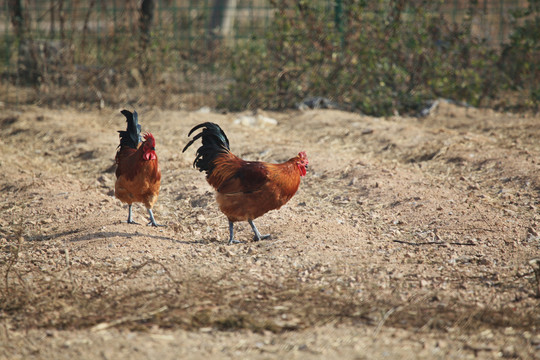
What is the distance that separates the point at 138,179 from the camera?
4.70 meters

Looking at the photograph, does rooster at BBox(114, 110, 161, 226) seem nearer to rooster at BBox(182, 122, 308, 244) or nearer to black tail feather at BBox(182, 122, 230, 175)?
black tail feather at BBox(182, 122, 230, 175)

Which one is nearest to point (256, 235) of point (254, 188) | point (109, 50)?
point (254, 188)

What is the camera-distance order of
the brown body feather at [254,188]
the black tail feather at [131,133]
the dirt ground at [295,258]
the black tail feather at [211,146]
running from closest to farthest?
the dirt ground at [295,258] < the brown body feather at [254,188] < the black tail feather at [211,146] < the black tail feather at [131,133]

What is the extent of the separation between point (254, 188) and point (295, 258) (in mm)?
610

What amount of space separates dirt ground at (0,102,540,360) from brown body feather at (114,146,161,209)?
0.24m

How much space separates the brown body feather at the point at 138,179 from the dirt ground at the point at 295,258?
238 mm

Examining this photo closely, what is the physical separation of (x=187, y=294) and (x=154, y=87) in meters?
6.65

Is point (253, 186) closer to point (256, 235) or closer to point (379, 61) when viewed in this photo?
point (256, 235)

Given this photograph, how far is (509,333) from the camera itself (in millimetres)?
3082

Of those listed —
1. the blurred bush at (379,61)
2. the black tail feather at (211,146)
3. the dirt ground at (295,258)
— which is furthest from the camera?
the blurred bush at (379,61)

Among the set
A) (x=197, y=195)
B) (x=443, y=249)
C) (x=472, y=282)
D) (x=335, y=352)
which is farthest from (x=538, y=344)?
(x=197, y=195)

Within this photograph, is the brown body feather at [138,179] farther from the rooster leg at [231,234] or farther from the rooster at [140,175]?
the rooster leg at [231,234]

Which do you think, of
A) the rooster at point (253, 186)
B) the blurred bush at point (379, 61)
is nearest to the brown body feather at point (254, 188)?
the rooster at point (253, 186)

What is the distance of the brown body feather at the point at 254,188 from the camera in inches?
170
